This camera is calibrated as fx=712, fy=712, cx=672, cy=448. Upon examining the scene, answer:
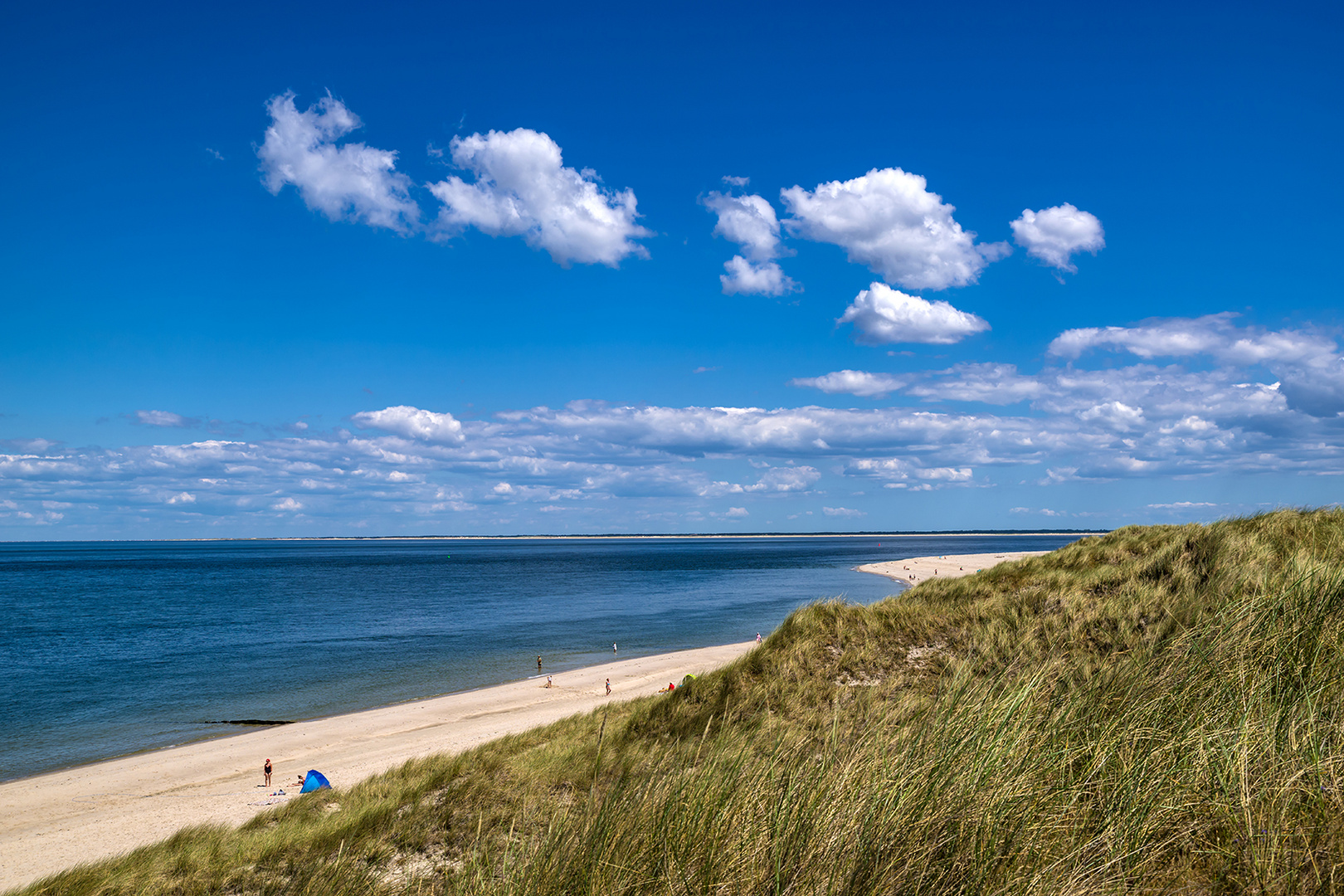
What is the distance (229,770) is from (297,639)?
31025 millimetres

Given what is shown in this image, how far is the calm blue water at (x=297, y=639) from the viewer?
3094cm

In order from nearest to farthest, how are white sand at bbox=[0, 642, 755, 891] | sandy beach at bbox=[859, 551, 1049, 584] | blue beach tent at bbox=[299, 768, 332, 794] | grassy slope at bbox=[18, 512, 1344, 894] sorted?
1. grassy slope at bbox=[18, 512, 1344, 894]
2. white sand at bbox=[0, 642, 755, 891]
3. blue beach tent at bbox=[299, 768, 332, 794]
4. sandy beach at bbox=[859, 551, 1049, 584]

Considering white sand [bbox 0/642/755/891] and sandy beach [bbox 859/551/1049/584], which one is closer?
white sand [bbox 0/642/755/891]

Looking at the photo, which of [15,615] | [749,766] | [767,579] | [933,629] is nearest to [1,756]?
[933,629]

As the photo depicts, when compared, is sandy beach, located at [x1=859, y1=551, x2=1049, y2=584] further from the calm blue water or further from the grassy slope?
the grassy slope

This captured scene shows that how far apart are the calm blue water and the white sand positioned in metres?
2.67

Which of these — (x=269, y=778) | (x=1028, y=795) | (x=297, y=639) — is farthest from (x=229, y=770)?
(x=297, y=639)

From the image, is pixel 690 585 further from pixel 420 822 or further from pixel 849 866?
pixel 849 866

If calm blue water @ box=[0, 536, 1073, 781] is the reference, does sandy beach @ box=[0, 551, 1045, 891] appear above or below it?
above

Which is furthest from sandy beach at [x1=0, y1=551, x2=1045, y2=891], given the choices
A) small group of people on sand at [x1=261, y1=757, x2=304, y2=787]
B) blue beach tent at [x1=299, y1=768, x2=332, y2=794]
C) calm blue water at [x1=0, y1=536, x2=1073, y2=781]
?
calm blue water at [x1=0, y1=536, x2=1073, y2=781]

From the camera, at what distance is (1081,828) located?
9.74 feet

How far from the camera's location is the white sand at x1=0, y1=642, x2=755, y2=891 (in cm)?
1733

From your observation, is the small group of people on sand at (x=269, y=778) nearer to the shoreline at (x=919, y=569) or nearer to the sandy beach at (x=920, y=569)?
the shoreline at (x=919, y=569)

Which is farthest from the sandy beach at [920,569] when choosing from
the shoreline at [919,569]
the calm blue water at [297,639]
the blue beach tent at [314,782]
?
the blue beach tent at [314,782]
